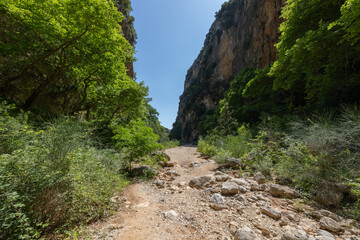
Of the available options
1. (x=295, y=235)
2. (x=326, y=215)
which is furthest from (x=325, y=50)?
(x=295, y=235)

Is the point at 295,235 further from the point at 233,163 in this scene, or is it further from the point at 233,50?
the point at 233,50

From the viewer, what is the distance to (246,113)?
13.6 m

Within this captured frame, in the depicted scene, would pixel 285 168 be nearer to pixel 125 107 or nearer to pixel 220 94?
pixel 125 107

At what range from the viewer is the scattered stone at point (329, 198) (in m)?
2.29

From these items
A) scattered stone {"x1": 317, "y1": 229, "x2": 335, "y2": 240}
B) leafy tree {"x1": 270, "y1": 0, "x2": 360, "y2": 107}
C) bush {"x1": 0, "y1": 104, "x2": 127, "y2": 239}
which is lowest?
scattered stone {"x1": 317, "y1": 229, "x2": 335, "y2": 240}

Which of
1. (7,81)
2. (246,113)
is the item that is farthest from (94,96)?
(246,113)

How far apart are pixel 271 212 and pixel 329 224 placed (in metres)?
0.71

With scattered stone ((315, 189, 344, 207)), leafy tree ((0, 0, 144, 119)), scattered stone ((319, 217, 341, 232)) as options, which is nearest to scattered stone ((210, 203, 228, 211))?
scattered stone ((319, 217, 341, 232))

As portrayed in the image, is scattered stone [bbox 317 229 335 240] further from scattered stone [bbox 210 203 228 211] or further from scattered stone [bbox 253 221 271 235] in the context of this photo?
scattered stone [bbox 210 203 228 211]

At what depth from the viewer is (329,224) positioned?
6.01 feet

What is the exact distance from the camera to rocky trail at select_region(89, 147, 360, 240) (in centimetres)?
166

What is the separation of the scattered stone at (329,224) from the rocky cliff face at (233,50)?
19078 mm

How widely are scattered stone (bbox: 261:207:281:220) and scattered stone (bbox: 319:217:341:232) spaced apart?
52cm

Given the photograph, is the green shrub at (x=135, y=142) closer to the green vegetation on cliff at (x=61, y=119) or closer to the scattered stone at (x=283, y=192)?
the green vegetation on cliff at (x=61, y=119)
